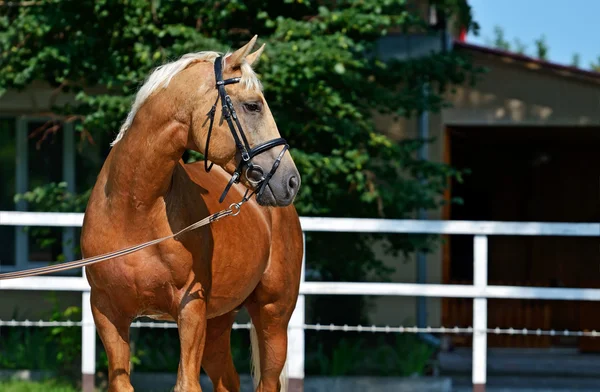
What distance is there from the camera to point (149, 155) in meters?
3.79

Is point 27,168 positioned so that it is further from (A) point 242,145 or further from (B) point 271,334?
(A) point 242,145

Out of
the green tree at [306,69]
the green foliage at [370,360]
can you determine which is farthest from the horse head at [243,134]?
the green foliage at [370,360]

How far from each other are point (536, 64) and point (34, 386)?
5834 mm

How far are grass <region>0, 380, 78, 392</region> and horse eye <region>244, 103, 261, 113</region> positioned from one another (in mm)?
3846

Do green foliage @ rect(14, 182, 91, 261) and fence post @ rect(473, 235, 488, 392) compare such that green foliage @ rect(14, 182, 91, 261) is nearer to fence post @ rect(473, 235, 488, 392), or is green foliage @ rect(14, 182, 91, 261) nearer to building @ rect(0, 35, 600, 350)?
building @ rect(0, 35, 600, 350)

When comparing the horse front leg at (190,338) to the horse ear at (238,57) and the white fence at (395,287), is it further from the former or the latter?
the white fence at (395,287)

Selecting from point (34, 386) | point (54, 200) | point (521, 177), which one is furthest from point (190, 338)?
point (521, 177)

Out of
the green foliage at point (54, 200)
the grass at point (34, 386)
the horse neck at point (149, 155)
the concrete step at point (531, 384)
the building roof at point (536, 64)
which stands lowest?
the concrete step at point (531, 384)

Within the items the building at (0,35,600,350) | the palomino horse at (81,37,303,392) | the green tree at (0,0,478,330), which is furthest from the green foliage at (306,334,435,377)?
the palomino horse at (81,37,303,392)

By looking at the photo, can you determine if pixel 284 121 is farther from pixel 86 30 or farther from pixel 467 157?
pixel 467 157

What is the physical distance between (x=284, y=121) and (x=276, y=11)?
107 cm

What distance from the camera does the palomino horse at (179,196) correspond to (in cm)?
366

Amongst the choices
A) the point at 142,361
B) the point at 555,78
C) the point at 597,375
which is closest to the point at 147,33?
the point at 142,361

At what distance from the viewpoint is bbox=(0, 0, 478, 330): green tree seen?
6.88 meters
